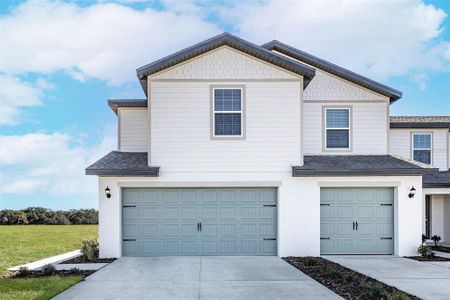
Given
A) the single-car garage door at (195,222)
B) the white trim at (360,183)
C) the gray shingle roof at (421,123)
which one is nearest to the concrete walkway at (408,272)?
the white trim at (360,183)

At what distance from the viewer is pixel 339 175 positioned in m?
14.2

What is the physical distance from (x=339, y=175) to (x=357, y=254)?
277 centimetres

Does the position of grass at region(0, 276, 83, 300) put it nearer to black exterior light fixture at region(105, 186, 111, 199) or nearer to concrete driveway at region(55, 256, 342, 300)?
concrete driveway at region(55, 256, 342, 300)

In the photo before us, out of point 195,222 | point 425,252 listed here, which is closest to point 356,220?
point 425,252

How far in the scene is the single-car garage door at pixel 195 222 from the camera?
1423cm

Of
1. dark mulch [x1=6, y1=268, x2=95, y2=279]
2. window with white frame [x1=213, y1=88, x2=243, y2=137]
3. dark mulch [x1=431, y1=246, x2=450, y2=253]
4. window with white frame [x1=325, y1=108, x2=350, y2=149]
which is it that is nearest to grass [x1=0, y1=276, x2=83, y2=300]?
dark mulch [x1=6, y1=268, x2=95, y2=279]

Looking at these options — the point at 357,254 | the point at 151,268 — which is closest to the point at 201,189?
the point at 151,268

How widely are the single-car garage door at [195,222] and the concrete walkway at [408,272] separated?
2.64 m

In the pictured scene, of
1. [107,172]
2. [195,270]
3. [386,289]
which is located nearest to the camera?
[386,289]

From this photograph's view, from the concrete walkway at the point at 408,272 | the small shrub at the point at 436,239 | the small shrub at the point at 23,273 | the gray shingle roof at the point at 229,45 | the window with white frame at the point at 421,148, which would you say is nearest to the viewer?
the concrete walkway at the point at 408,272

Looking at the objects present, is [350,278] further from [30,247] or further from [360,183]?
[30,247]

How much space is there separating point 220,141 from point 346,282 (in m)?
6.13

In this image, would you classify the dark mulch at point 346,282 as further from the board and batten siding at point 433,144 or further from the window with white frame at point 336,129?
the board and batten siding at point 433,144

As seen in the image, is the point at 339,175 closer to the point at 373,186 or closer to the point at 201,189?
the point at 373,186
